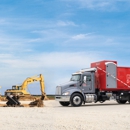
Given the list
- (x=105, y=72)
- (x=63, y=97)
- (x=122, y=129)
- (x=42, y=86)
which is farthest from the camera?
(x=42, y=86)

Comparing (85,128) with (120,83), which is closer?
(85,128)

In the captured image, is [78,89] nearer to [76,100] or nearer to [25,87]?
[76,100]

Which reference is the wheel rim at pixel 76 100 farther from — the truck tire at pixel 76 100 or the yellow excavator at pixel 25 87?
the yellow excavator at pixel 25 87

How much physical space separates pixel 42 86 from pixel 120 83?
2125cm

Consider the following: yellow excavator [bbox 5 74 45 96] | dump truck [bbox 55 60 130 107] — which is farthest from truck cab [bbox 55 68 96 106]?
yellow excavator [bbox 5 74 45 96]

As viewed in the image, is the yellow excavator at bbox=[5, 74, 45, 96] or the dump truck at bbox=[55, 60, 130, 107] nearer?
the dump truck at bbox=[55, 60, 130, 107]

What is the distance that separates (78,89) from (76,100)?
1.06 meters

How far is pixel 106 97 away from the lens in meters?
29.3

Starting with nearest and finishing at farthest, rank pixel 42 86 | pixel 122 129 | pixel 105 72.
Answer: pixel 122 129 < pixel 105 72 < pixel 42 86

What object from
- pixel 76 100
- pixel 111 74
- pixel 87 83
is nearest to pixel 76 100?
pixel 76 100

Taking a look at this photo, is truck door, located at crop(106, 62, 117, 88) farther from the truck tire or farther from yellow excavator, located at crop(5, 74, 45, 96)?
yellow excavator, located at crop(5, 74, 45, 96)

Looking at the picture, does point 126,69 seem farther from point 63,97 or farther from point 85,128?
point 85,128

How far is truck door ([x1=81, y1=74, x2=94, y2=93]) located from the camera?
93.4ft

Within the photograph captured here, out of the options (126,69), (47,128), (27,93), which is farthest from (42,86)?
(47,128)
